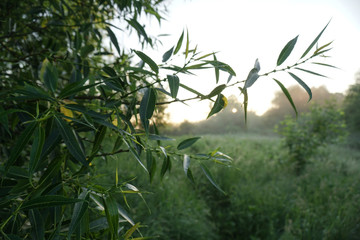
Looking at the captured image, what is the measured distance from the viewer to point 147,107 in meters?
0.51

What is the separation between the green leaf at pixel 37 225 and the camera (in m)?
0.51

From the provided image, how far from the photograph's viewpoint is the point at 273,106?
18922 mm

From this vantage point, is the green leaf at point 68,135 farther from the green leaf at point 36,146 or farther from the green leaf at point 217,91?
the green leaf at point 217,91

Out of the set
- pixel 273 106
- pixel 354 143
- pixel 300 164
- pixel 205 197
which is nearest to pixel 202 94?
pixel 205 197

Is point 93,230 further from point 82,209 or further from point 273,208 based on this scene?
point 273,208

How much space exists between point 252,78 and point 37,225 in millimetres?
544

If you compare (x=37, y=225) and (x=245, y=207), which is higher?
(x=37, y=225)

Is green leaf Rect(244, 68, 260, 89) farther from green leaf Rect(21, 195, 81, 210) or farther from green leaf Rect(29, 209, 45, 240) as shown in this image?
green leaf Rect(29, 209, 45, 240)

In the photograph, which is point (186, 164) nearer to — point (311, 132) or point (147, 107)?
point (147, 107)

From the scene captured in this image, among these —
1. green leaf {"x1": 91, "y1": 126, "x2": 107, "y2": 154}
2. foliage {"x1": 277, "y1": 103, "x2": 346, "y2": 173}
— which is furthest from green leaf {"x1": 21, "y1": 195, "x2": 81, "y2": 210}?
foliage {"x1": 277, "y1": 103, "x2": 346, "y2": 173}

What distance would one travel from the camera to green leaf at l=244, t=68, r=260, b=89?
0.46m

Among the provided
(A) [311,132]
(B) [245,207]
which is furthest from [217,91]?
(A) [311,132]

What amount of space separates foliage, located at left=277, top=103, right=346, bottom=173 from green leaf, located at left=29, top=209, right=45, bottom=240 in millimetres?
5310

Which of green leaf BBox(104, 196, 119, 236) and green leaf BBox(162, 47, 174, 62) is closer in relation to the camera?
green leaf BBox(104, 196, 119, 236)
